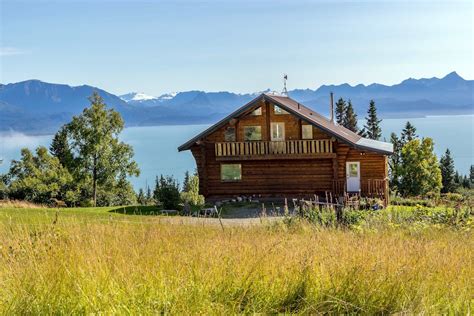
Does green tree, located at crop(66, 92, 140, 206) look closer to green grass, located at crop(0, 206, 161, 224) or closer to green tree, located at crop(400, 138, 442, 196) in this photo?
green grass, located at crop(0, 206, 161, 224)

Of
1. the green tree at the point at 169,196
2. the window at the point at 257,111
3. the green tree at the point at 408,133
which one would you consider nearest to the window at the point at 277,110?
the window at the point at 257,111

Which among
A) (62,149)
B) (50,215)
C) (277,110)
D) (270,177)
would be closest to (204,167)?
(270,177)

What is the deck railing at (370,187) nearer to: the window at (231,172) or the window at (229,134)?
the window at (231,172)

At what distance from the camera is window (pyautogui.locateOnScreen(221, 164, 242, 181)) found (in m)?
29.7

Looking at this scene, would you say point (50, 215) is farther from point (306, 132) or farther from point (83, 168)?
point (83, 168)

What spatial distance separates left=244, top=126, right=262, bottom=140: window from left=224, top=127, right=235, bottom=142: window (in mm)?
642

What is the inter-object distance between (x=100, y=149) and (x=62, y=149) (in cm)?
833

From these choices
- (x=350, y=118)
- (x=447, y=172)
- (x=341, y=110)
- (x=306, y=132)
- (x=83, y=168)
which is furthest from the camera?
(x=341, y=110)

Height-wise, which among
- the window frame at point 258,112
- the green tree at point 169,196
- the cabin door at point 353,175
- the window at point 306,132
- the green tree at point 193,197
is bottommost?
the green tree at point 193,197

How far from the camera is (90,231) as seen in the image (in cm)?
719

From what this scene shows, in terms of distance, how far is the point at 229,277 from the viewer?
5.45 m

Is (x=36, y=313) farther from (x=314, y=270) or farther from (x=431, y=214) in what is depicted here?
(x=431, y=214)

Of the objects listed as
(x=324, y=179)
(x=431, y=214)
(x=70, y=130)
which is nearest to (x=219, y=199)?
(x=324, y=179)

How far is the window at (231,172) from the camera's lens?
29672 millimetres
